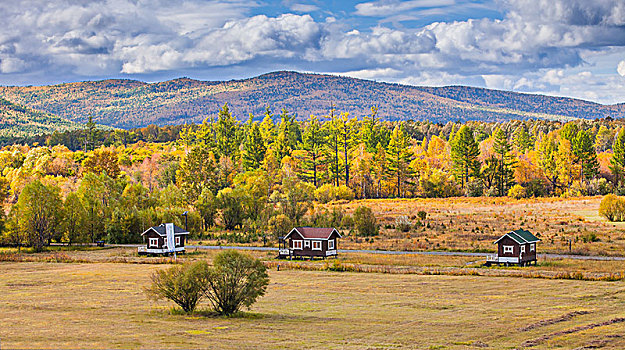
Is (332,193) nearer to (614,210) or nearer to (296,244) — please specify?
(614,210)

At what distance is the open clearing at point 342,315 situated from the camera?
2420 centimetres

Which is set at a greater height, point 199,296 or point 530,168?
point 530,168

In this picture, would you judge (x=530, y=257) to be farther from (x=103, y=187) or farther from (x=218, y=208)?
(x=103, y=187)

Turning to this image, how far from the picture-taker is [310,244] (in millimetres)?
58125

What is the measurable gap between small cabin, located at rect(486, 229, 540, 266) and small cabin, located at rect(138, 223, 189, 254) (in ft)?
95.5

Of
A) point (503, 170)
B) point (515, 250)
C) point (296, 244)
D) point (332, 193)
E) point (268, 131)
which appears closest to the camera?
point (515, 250)

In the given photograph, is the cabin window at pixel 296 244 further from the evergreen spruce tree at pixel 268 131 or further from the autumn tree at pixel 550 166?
the evergreen spruce tree at pixel 268 131

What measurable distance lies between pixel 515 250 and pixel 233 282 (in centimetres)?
2597

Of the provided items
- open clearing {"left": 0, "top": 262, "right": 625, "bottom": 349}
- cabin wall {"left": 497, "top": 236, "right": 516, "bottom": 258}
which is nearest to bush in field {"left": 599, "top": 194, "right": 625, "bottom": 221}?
A: cabin wall {"left": 497, "top": 236, "right": 516, "bottom": 258}

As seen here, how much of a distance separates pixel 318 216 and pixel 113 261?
3333 cm

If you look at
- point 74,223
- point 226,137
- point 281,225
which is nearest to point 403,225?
point 281,225

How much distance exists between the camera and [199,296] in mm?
32094

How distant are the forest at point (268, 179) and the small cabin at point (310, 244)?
1332 centimetres

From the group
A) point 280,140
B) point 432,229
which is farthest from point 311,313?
point 280,140
